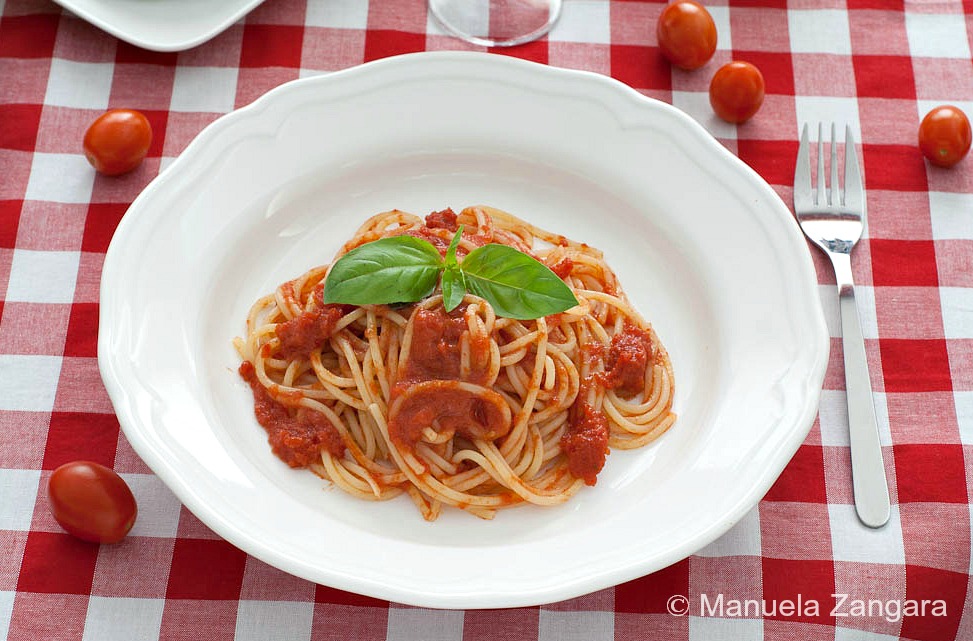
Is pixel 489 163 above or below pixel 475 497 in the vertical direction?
above

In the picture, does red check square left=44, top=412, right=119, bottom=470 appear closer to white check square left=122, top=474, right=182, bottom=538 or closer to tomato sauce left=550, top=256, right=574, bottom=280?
white check square left=122, top=474, right=182, bottom=538

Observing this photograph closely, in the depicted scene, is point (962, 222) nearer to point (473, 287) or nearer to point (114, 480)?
point (473, 287)

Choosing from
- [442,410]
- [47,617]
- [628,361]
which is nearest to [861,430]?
[628,361]

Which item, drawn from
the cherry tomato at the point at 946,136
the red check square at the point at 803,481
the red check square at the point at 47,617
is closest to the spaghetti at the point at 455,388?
the red check square at the point at 803,481

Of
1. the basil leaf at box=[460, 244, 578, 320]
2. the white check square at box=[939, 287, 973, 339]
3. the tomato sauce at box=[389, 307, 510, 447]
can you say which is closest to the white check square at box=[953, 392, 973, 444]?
the white check square at box=[939, 287, 973, 339]

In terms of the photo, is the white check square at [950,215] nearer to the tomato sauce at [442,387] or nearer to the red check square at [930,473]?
the red check square at [930,473]

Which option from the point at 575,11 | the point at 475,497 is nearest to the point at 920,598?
the point at 475,497
